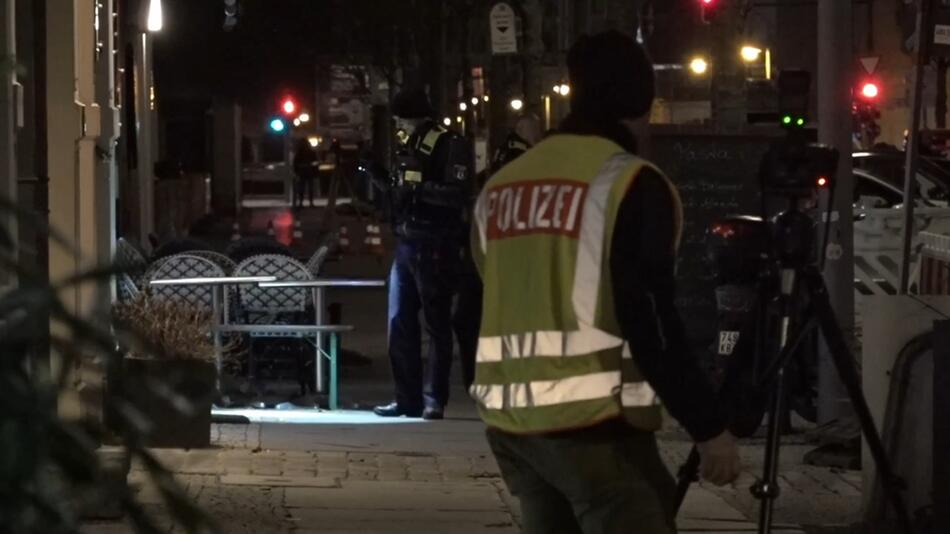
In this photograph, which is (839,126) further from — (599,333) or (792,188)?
(599,333)

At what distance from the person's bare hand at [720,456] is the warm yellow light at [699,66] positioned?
134ft

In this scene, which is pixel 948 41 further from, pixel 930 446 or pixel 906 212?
pixel 930 446

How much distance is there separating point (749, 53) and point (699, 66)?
50.4 inches

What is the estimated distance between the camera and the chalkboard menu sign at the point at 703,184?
14.2m

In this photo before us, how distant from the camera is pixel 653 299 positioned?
3.99 meters

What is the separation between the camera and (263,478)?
8.69 metres

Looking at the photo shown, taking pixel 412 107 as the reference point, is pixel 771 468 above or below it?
below

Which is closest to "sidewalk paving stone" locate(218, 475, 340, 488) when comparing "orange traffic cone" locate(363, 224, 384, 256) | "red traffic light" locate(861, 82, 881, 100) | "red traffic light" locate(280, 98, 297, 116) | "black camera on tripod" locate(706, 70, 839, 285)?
"black camera on tripod" locate(706, 70, 839, 285)

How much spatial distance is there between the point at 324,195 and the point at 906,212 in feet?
157

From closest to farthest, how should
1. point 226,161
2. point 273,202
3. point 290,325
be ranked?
point 290,325 → point 226,161 → point 273,202

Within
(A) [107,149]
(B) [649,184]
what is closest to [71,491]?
(B) [649,184]

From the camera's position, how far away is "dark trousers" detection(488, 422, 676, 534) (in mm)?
3975

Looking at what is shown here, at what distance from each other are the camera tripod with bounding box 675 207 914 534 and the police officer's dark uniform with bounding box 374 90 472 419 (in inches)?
195

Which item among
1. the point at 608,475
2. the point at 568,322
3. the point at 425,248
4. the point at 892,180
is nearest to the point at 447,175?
the point at 425,248
